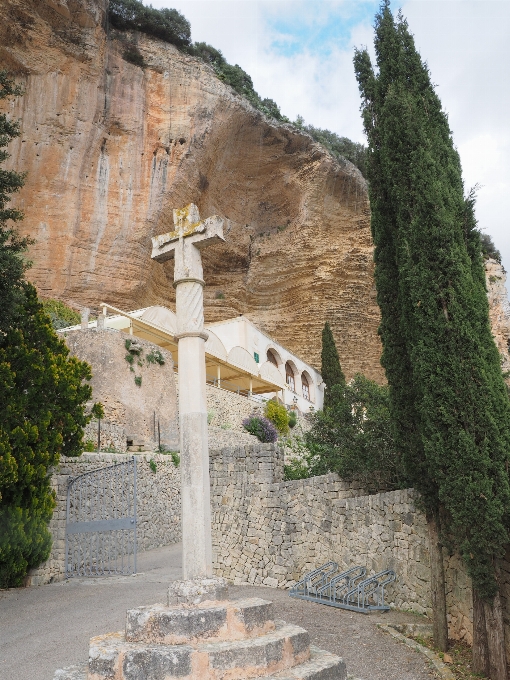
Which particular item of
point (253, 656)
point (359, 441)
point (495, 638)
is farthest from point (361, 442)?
point (253, 656)

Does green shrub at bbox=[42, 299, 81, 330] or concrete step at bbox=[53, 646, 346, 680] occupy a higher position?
green shrub at bbox=[42, 299, 81, 330]

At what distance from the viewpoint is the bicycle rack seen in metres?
8.44

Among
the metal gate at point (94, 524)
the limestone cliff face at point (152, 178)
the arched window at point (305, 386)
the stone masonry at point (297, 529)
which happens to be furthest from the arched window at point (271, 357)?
the stone masonry at point (297, 529)

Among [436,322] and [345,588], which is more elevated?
[436,322]

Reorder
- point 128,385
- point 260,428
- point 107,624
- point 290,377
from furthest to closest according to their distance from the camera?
point 290,377
point 260,428
point 128,385
point 107,624

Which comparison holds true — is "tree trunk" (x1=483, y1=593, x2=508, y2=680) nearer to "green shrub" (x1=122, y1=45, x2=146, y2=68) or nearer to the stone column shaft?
the stone column shaft

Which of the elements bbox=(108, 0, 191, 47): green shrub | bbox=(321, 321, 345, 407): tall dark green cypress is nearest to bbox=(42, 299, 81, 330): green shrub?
bbox=(321, 321, 345, 407): tall dark green cypress

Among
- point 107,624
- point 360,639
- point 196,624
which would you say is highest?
point 196,624

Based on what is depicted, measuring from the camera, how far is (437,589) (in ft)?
23.0

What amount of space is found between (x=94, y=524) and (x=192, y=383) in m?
7.59

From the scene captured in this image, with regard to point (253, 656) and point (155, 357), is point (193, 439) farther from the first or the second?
point (155, 357)

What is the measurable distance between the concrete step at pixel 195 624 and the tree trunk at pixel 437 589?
3.26 m

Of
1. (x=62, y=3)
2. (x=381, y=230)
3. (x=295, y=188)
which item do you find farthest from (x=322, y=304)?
(x=381, y=230)

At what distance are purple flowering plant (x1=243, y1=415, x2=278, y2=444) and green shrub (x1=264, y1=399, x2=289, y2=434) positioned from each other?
1349mm
